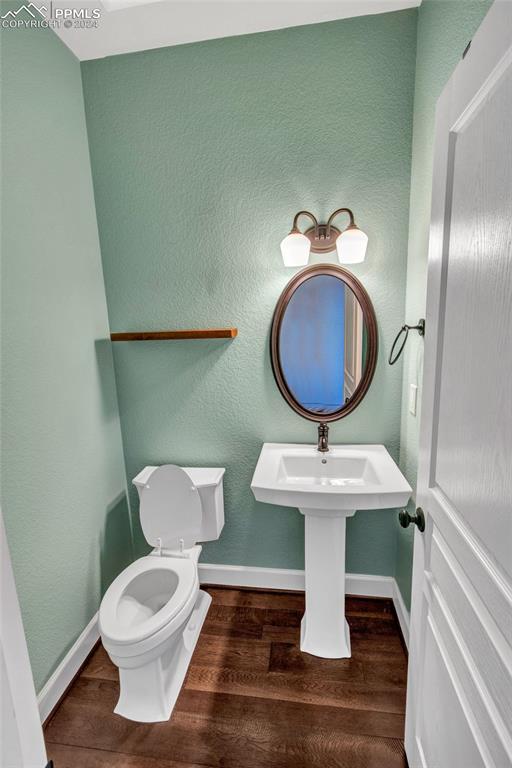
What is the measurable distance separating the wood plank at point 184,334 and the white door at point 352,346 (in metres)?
0.55

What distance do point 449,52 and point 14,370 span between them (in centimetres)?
182

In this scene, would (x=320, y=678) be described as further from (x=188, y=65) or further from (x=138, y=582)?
(x=188, y=65)

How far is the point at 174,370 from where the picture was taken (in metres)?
1.84

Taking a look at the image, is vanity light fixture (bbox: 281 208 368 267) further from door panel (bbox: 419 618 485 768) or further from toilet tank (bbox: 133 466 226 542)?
door panel (bbox: 419 618 485 768)

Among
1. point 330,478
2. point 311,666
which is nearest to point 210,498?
point 330,478

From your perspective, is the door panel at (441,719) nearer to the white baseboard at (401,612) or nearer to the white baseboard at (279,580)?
the white baseboard at (401,612)

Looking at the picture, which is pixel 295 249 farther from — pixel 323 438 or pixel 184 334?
pixel 323 438

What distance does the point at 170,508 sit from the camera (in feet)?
5.57

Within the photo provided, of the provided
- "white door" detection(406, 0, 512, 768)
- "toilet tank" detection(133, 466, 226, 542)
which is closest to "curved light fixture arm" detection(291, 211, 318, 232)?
"white door" detection(406, 0, 512, 768)

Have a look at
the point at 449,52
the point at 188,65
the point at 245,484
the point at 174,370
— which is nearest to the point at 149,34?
the point at 188,65

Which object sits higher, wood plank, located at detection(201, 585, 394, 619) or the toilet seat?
the toilet seat

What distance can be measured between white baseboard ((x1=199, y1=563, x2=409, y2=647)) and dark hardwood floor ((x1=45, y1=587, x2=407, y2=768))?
0.50 ft

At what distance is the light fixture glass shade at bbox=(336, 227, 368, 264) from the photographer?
151 cm

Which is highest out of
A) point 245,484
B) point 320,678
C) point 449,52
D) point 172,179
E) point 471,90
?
point 449,52
